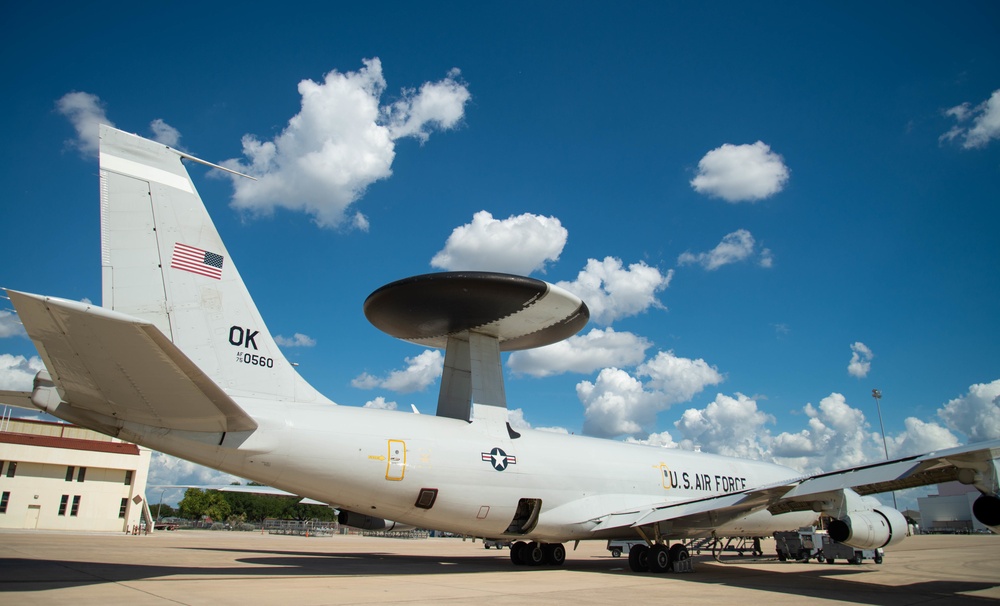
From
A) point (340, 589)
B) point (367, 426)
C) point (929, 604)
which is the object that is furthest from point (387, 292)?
point (929, 604)

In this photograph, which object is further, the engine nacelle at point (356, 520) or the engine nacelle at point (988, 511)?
the engine nacelle at point (356, 520)

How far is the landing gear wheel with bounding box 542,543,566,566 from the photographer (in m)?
17.5

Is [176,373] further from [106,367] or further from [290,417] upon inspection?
[290,417]

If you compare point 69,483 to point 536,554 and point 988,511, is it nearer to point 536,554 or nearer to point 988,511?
point 536,554

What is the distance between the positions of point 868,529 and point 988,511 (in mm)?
3517

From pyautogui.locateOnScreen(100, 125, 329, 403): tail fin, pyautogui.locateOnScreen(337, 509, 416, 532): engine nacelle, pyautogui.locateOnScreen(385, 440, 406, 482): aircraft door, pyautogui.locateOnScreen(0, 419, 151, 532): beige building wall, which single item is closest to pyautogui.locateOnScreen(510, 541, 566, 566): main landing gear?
pyautogui.locateOnScreen(337, 509, 416, 532): engine nacelle

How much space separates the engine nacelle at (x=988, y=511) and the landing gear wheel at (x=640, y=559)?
26.1ft

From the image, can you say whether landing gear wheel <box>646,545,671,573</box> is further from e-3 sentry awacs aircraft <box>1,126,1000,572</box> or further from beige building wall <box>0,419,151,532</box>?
beige building wall <box>0,419,151,532</box>

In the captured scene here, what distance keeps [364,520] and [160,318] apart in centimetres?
810

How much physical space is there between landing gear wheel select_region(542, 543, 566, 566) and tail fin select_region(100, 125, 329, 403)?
31.5 feet

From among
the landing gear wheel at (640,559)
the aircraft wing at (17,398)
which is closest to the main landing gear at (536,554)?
the landing gear wheel at (640,559)

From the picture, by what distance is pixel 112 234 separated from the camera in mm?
9883

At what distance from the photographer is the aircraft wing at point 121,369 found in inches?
252

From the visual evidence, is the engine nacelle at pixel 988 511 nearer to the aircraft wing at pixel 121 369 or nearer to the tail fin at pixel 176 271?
the aircraft wing at pixel 121 369
